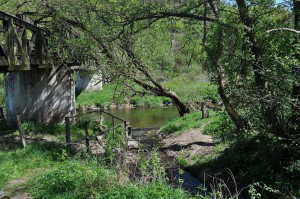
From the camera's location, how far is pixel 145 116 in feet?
95.7

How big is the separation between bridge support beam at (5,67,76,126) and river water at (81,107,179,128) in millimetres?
6860

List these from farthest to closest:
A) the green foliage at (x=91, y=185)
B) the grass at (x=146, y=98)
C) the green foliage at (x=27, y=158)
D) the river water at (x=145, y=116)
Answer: the grass at (x=146, y=98)
the river water at (x=145, y=116)
the green foliage at (x=27, y=158)
the green foliage at (x=91, y=185)

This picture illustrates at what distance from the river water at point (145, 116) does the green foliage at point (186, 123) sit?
9.59ft

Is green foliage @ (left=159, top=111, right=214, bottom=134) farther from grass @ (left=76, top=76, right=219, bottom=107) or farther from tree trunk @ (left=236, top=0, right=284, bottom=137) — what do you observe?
tree trunk @ (left=236, top=0, right=284, bottom=137)

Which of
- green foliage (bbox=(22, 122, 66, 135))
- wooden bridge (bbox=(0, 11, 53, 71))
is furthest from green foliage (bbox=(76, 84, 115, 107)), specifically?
wooden bridge (bbox=(0, 11, 53, 71))

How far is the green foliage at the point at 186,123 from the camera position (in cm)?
2014

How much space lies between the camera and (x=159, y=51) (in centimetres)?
2416

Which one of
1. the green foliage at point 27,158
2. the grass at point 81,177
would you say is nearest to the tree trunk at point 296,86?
the grass at point 81,177

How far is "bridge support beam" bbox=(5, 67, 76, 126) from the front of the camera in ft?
57.0

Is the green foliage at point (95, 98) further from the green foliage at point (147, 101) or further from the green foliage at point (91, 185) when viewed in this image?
the green foliage at point (91, 185)

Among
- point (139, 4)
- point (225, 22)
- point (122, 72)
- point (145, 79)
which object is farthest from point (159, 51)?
point (225, 22)

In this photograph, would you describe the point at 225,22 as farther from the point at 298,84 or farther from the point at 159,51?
the point at 159,51

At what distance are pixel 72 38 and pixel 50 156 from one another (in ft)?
24.1

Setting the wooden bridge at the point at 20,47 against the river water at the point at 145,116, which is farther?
the river water at the point at 145,116
